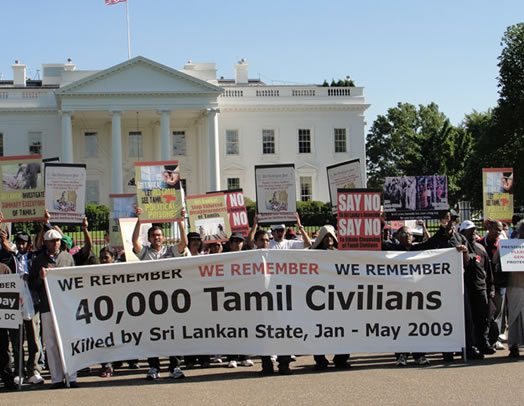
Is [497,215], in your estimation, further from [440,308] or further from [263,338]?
[263,338]

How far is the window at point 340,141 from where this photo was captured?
179ft

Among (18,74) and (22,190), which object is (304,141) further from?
(22,190)

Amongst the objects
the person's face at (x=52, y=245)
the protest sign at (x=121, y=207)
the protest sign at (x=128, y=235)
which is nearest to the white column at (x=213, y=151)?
the protest sign at (x=121, y=207)

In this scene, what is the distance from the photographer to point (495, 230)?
11289 millimetres

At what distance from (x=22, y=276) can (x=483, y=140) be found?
4088 cm

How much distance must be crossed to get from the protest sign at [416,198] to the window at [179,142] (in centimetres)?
4254

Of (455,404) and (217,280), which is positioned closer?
(455,404)

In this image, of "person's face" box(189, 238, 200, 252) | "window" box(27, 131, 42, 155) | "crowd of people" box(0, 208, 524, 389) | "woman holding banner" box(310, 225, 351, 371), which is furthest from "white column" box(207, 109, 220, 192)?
"woman holding banner" box(310, 225, 351, 371)

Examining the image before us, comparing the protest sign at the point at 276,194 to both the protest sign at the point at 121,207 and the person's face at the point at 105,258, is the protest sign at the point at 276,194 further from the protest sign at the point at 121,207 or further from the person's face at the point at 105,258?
the protest sign at the point at 121,207

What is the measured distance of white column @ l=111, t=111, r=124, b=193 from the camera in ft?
159

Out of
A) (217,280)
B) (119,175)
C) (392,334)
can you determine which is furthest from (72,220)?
(119,175)

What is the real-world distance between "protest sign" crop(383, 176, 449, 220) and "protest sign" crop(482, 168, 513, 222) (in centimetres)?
316

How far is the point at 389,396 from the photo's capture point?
7.39m

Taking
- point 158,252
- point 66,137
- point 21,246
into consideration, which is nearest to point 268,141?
point 66,137
